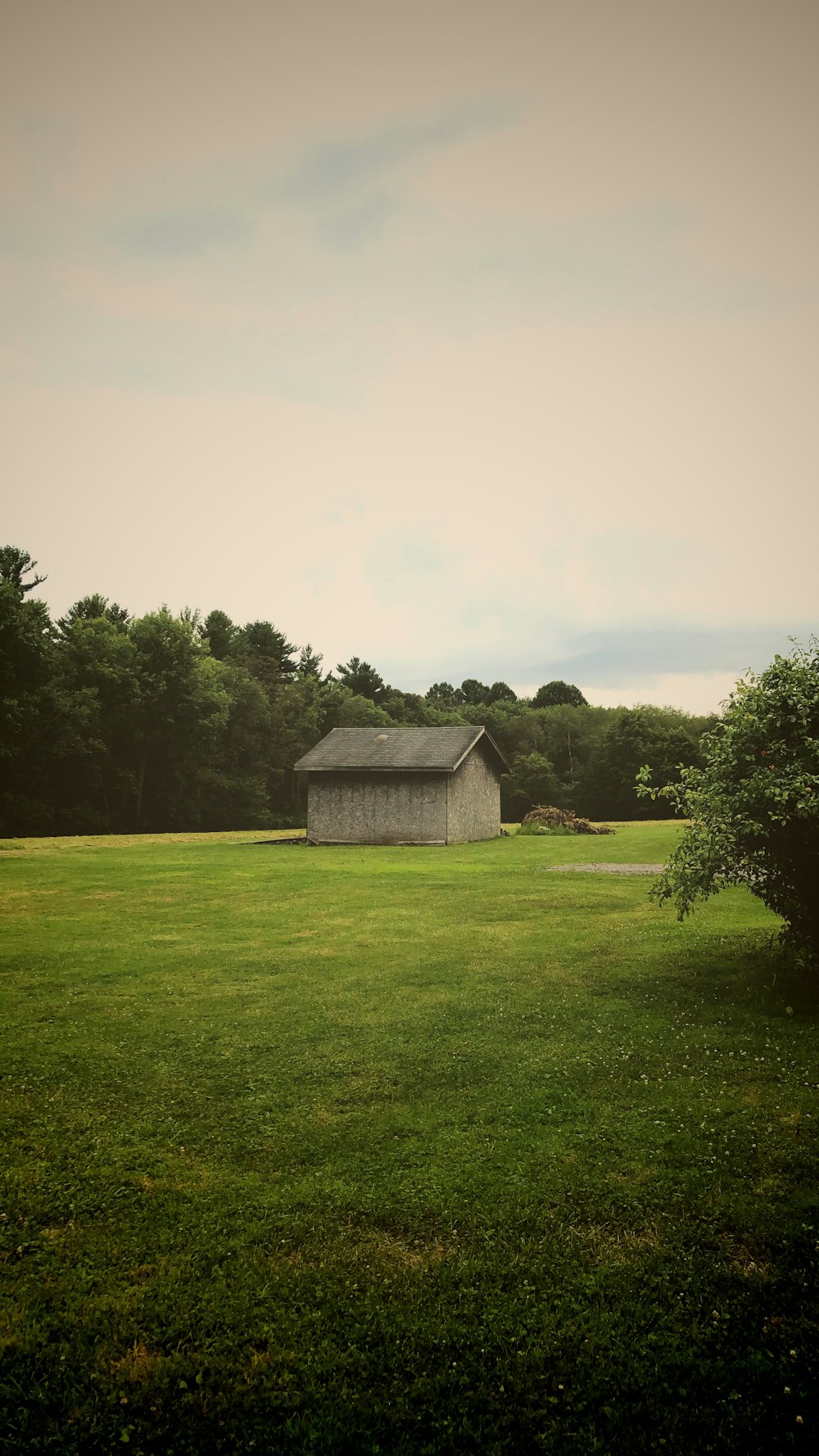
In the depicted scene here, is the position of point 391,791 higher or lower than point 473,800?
higher

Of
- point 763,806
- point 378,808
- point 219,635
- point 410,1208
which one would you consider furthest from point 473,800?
point 219,635

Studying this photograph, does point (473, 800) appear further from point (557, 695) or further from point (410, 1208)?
point (557, 695)

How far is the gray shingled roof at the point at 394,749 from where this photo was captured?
35.3m

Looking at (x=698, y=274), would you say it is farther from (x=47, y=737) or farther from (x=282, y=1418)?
(x=47, y=737)

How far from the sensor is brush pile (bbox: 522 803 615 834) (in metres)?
45.9

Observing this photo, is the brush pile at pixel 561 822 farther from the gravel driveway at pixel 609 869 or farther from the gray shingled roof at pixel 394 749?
the gravel driveway at pixel 609 869

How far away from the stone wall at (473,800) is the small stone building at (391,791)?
8cm

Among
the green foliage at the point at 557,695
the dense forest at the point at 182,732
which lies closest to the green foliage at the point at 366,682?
the dense forest at the point at 182,732

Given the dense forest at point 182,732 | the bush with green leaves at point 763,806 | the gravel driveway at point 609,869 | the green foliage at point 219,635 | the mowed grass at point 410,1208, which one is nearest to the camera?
the mowed grass at point 410,1208

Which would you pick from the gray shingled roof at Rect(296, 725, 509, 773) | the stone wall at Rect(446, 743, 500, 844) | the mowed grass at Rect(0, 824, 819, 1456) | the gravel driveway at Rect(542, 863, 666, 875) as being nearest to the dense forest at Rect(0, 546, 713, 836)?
the stone wall at Rect(446, 743, 500, 844)

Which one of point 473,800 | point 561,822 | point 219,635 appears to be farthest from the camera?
point 219,635

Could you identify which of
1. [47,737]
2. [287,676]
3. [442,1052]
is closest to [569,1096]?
[442,1052]

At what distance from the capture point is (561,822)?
4747 cm

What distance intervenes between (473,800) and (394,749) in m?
5.52
